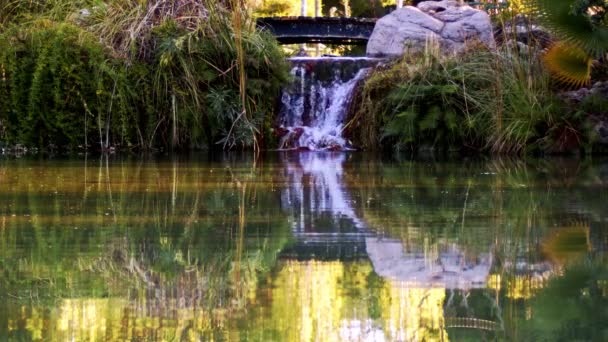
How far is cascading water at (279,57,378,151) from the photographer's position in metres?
18.4

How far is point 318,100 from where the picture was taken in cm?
1928

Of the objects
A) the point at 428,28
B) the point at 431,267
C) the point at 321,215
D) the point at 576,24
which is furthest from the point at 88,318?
the point at 428,28

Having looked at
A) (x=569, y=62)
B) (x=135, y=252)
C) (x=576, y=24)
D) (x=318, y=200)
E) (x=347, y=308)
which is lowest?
(x=318, y=200)

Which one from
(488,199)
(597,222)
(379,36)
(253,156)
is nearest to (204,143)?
(253,156)

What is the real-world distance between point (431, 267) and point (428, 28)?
50.1ft

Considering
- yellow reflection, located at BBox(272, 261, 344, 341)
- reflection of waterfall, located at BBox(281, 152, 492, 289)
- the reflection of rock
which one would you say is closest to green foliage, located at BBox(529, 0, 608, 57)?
reflection of waterfall, located at BBox(281, 152, 492, 289)

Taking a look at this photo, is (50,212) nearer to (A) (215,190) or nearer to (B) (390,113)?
(A) (215,190)

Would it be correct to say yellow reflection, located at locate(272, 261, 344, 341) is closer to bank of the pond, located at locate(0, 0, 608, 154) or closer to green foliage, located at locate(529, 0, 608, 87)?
green foliage, located at locate(529, 0, 608, 87)

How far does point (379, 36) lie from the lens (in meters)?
20.9

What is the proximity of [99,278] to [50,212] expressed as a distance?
9.21ft

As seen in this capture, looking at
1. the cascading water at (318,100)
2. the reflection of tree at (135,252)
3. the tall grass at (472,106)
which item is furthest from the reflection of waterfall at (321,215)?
the cascading water at (318,100)

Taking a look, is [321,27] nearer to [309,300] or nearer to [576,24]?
[576,24]

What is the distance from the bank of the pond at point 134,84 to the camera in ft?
55.6

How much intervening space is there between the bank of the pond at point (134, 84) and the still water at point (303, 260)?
6.11 m
